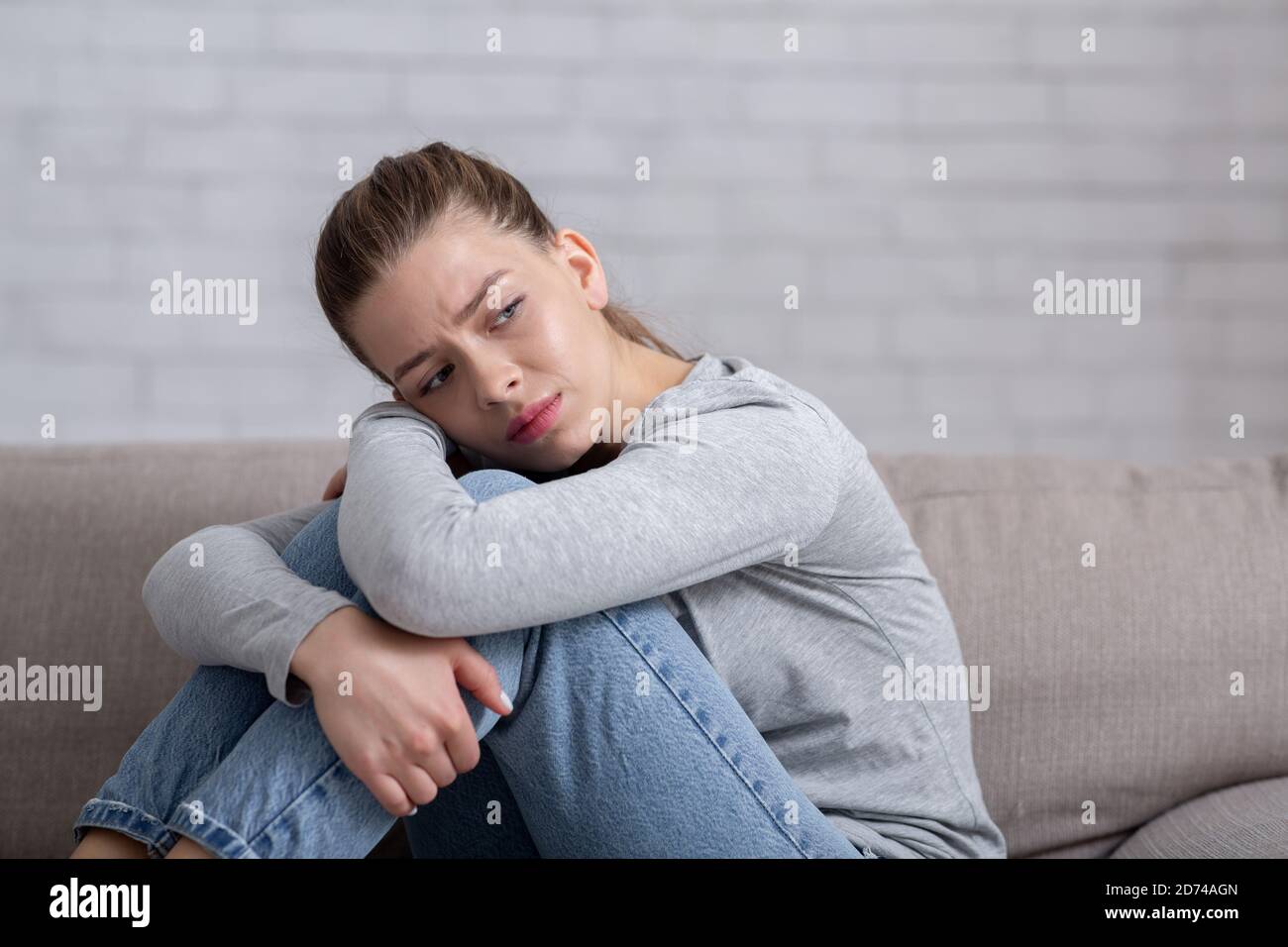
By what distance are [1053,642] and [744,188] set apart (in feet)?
3.70

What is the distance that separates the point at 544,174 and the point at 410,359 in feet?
3.81

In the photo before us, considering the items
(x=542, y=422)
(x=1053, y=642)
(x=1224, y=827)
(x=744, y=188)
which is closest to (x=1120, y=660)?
(x=1053, y=642)

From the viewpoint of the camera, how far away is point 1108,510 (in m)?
1.42

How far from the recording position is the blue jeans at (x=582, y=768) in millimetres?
832

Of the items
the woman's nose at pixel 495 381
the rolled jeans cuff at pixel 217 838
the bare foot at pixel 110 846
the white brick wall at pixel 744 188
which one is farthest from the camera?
the white brick wall at pixel 744 188

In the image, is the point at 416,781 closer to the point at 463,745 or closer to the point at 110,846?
the point at 463,745

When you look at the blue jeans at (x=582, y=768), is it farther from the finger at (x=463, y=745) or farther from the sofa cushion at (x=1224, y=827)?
the sofa cushion at (x=1224, y=827)

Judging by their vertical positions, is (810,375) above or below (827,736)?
above

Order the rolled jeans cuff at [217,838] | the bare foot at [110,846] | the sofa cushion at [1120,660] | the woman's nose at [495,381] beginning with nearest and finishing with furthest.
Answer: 1. the rolled jeans cuff at [217,838]
2. the bare foot at [110,846]
3. the woman's nose at [495,381]
4. the sofa cushion at [1120,660]

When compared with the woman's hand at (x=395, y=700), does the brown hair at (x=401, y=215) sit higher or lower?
higher

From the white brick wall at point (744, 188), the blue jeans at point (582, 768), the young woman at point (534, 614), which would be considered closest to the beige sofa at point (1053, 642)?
the young woman at point (534, 614)

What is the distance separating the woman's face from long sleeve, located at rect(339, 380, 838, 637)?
11 centimetres
